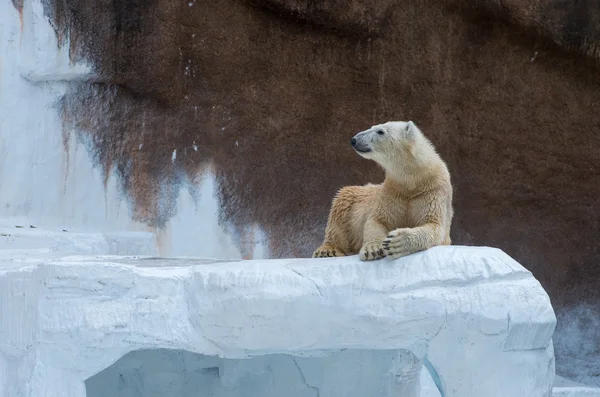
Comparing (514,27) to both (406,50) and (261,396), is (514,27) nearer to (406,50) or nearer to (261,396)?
(406,50)

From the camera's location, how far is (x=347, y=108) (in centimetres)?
679

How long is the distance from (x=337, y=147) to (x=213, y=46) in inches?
50.1

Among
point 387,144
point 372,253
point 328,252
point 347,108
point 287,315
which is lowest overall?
point 287,315

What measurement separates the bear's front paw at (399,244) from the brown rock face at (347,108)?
313 cm

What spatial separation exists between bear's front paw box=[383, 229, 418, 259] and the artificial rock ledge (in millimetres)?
34

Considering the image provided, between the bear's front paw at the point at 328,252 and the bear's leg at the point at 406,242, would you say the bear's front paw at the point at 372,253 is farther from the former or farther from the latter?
the bear's front paw at the point at 328,252

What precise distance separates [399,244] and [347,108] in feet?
11.2

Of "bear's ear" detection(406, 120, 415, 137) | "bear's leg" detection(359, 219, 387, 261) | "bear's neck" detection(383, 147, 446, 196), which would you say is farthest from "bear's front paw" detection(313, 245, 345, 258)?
"bear's ear" detection(406, 120, 415, 137)

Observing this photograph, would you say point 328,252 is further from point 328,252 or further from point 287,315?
point 287,315

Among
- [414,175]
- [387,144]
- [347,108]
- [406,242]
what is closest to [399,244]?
[406,242]

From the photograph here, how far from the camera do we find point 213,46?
258 inches

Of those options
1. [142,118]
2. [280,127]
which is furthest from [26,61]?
[280,127]

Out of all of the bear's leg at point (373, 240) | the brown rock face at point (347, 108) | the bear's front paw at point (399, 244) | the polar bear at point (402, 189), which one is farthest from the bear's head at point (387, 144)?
the brown rock face at point (347, 108)

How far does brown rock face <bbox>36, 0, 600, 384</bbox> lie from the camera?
6.34 m
